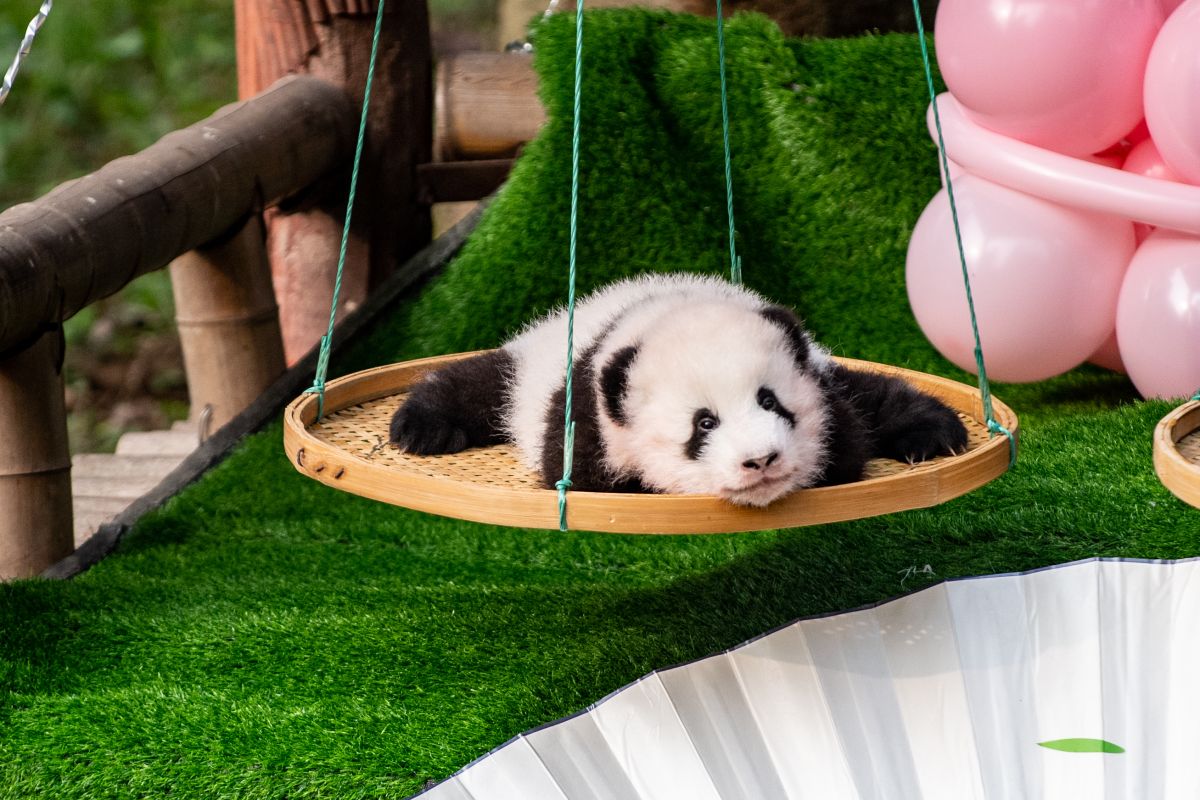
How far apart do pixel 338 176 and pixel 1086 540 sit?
1904 mm

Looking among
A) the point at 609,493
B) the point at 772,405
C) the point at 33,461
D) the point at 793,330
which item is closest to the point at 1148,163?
the point at 793,330

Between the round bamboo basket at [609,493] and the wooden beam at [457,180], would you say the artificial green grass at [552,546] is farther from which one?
the round bamboo basket at [609,493]

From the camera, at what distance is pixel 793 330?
159 cm

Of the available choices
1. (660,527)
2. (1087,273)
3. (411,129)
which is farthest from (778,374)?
(411,129)

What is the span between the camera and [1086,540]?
2262 millimetres

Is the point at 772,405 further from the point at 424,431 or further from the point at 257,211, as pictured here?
the point at 257,211

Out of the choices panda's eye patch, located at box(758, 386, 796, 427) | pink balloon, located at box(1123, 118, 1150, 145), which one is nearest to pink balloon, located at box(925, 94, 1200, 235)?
pink balloon, located at box(1123, 118, 1150, 145)

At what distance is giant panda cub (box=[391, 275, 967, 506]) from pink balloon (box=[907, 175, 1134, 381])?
2.80ft

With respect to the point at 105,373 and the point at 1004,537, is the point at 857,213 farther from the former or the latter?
the point at 105,373

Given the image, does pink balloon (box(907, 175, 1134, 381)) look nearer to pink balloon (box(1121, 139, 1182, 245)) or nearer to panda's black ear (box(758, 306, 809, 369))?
pink balloon (box(1121, 139, 1182, 245))

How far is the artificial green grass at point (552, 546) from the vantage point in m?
1.83

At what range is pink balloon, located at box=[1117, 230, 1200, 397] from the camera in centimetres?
238

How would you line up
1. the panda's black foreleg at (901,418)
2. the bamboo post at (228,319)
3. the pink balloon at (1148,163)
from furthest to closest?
the bamboo post at (228,319)
the pink balloon at (1148,163)
the panda's black foreleg at (901,418)

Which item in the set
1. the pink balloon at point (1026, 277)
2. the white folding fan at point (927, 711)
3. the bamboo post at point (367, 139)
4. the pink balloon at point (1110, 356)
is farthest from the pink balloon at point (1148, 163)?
the bamboo post at point (367, 139)
